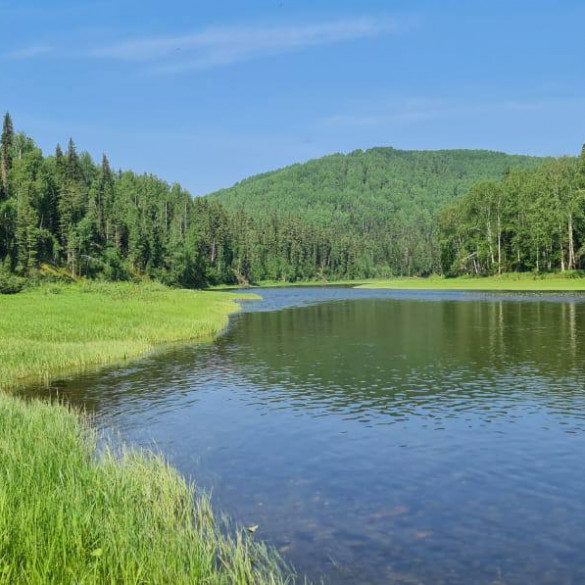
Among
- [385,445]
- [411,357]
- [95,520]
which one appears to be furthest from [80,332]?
[95,520]

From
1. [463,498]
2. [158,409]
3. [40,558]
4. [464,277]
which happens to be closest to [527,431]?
[463,498]

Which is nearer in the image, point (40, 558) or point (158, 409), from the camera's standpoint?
point (40, 558)

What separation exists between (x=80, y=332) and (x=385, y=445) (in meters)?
31.8

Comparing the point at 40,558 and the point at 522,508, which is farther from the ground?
the point at 40,558

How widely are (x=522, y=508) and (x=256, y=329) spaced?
1831 inches

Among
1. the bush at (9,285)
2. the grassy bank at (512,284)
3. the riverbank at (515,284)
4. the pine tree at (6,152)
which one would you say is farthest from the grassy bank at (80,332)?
the pine tree at (6,152)

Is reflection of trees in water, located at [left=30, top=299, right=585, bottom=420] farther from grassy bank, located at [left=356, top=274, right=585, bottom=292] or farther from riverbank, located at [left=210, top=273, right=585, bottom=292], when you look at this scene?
riverbank, located at [left=210, top=273, right=585, bottom=292]

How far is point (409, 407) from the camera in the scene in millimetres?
26828

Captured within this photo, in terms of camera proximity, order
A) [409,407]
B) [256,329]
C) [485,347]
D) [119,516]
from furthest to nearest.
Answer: [256,329] → [485,347] → [409,407] → [119,516]

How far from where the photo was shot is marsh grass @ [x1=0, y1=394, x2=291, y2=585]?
10352mm

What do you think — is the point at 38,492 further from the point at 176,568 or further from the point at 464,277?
the point at 464,277

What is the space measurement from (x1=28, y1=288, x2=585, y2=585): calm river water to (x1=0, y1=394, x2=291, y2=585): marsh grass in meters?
1.42

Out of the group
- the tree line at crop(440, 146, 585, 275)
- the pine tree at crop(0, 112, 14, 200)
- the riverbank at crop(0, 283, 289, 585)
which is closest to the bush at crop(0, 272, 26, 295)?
the pine tree at crop(0, 112, 14, 200)

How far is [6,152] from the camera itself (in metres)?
144
